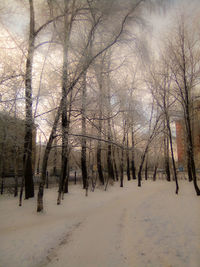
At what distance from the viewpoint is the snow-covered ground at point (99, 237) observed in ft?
9.65

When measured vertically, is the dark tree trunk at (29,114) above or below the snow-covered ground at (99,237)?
above

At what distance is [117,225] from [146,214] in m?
1.57

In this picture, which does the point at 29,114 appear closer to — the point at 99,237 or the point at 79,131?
the point at 79,131

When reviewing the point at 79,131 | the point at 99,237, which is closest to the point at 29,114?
the point at 79,131

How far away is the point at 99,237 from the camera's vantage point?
12.7 feet

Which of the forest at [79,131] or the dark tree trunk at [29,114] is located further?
the dark tree trunk at [29,114]

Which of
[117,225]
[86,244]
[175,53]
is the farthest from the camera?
[175,53]

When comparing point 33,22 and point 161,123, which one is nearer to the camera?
point 33,22

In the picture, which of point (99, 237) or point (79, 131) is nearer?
point (99, 237)

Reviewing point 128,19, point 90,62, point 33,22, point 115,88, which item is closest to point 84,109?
point 90,62

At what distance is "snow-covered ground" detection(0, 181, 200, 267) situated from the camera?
294 centimetres

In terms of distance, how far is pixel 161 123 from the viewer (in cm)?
1211

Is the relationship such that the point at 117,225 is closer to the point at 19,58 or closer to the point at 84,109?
the point at 84,109

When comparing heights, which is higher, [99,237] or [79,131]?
[79,131]
